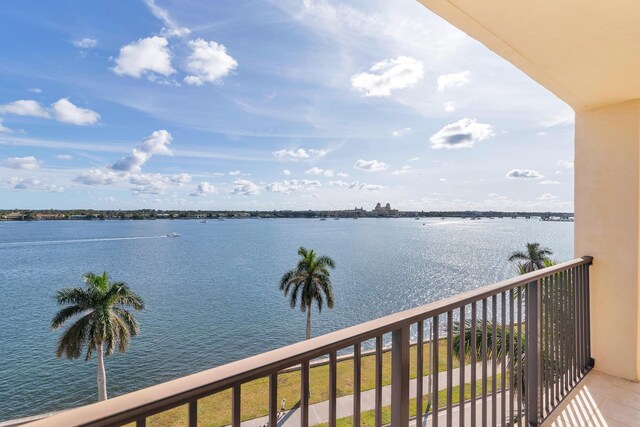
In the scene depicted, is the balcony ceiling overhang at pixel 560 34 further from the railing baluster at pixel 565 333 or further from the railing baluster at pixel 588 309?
the railing baluster at pixel 588 309

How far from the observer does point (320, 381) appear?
548 inches

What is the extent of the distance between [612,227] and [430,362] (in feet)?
7.94

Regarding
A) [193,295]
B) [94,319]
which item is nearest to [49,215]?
[193,295]

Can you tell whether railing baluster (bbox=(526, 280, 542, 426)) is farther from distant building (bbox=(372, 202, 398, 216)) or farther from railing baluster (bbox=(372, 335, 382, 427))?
distant building (bbox=(372, 202, 398, 216))

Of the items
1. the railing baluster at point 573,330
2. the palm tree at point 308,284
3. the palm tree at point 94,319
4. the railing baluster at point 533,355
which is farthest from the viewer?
the palm tree at point 308,284

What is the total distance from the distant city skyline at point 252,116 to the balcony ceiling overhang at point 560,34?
2.75 ft

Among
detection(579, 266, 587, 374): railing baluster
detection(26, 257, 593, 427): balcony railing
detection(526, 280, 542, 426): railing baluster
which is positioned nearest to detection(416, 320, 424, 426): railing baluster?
detection(26, 257, 593, 427): balcony railing

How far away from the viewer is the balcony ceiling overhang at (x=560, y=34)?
1.39 metres

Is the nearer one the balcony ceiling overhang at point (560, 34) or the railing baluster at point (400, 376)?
the railing baluster at point (400, 376)

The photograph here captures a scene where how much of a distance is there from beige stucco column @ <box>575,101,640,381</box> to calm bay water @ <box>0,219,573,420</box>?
18.9m

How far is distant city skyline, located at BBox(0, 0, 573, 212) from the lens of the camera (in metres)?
8.20

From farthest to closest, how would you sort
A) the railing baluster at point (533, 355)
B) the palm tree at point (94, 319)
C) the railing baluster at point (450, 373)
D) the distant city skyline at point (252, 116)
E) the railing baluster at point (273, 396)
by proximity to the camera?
the palm tree at point (94, 319)
the distant city skyline at point (252, 116)
the railing baluster at point (533, 355)
the railing baluster at point (450, 373)
the railing baluster at point (273, 396)

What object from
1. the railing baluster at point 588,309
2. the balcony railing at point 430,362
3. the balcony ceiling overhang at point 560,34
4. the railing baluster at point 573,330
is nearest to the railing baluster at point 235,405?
the balcony railing at point 430,362

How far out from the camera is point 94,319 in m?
13.7
